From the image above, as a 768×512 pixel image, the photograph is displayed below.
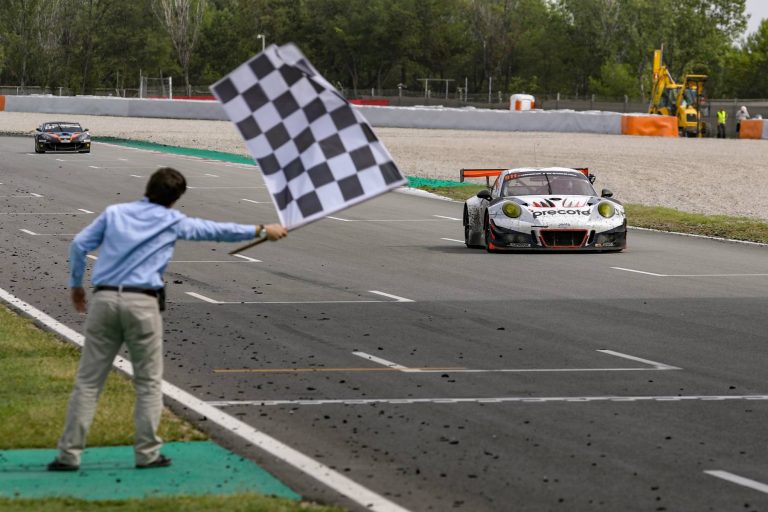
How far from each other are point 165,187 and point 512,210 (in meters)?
13.5

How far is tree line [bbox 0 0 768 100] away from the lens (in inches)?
5197

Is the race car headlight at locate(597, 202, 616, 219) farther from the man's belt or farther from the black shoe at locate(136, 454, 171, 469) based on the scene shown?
the man's belt

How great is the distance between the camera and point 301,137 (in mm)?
8352

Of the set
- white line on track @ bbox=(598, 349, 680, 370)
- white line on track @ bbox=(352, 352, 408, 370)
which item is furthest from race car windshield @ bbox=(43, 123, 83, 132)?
white line on track @ bbox=(598, 349, 680, 370)

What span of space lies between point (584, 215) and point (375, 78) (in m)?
134

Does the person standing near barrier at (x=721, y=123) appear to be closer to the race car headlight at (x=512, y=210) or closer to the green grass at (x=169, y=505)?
the race car headlight at (x=512, y=210)

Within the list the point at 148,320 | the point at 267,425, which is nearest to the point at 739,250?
the point at 267,425

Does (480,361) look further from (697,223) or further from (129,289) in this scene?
(697,223)

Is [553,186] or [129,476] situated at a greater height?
[553,186]

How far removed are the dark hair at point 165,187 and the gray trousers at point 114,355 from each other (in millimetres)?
518

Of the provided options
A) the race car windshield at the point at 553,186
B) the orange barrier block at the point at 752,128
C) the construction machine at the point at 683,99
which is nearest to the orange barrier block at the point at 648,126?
the construction machine at the point at 683,99

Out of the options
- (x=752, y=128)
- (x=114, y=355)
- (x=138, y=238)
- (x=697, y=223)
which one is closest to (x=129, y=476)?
(x=114, y=355)

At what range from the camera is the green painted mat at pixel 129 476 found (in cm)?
719

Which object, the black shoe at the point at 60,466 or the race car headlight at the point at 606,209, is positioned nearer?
the black shoe at the point at 60,466
